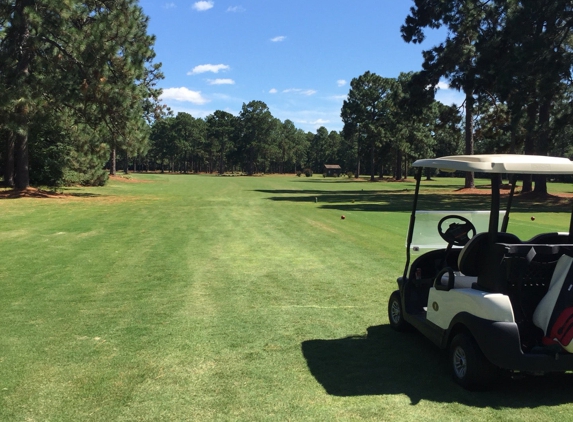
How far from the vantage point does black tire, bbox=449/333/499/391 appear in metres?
3.93

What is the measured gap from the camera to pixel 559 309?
151 inches

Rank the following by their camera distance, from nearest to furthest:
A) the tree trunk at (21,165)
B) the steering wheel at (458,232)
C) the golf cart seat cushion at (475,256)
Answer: the golf cart seat cushion at (475,256)
the steering wheel at (458,232)
the tree trunk at (21,165)

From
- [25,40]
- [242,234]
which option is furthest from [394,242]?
[25,40]

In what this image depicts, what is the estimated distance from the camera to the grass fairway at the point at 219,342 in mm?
3754

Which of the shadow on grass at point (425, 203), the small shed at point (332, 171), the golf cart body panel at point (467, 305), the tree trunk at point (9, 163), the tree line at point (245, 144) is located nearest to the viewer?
the golf cart body panel at point (467, 305)

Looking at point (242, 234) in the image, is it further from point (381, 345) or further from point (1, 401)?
point (1, 401)

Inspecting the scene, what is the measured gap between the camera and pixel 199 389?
4.04 m

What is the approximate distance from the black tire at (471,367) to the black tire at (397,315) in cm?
120

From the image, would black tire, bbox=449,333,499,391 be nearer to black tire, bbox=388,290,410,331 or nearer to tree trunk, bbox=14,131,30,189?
black tire, bbox=388,290,410,331

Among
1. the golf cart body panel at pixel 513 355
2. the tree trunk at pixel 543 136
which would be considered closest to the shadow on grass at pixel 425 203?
the tree trunk at pixel 543 136

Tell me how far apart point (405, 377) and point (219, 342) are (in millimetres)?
1963

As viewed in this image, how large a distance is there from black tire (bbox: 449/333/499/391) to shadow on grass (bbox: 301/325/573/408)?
75 mm

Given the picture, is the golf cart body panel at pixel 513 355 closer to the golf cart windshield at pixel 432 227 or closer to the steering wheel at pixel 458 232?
the steering wheel at pixel 458 232

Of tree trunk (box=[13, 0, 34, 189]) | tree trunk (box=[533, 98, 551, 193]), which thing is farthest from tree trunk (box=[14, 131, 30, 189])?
tree trunk (box=[533, 98, 551, 193])
